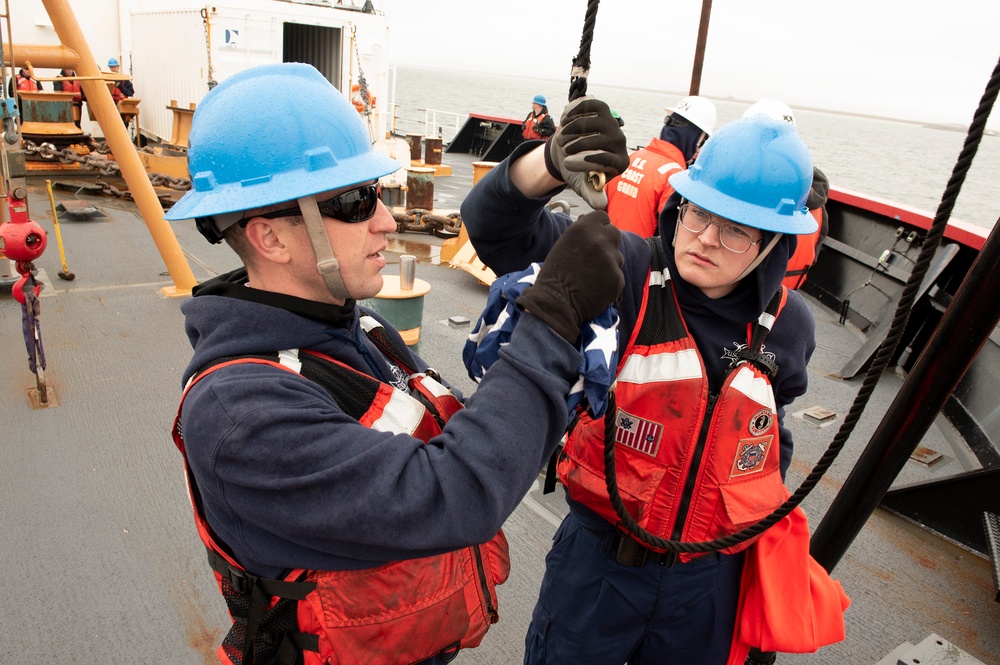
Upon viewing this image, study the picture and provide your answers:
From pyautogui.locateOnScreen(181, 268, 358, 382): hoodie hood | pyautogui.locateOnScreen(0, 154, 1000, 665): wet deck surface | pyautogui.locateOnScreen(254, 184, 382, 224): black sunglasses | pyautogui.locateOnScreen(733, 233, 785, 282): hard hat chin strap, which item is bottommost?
pyautogui.locateOnScreen(0, 154, 1000, 665): wet deck surface

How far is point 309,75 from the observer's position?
146 centimetres

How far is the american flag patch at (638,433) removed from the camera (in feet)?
6.09

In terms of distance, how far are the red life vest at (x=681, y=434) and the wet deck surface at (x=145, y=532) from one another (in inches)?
49.5

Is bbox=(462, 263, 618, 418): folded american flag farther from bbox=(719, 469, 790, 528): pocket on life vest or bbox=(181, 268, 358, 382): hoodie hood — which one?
bbox=(719, 469, 790, 528): pocket on life vest

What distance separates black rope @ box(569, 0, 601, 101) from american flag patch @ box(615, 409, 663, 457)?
87 cm

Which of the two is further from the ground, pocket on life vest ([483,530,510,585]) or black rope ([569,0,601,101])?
black rope ([569,0,601,101])

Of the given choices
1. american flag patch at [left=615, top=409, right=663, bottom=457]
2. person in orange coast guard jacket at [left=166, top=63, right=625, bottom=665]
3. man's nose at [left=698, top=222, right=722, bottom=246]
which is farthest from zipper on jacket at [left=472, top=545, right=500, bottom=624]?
man's nose at [left=698, top=222, right=722, bottom=246]

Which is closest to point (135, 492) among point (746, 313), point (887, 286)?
point (746, 313)

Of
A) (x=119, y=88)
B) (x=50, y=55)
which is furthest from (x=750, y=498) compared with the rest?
(x=119, y=88)

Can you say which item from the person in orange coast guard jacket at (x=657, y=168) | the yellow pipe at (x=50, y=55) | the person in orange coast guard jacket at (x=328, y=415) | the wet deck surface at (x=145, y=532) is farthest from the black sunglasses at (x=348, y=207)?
the yellow pipe at (x=50, y=55)

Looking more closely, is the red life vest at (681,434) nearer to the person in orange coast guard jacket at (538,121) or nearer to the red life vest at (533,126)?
the person in orange coast guard jacket at (538,121)

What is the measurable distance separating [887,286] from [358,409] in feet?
22.6

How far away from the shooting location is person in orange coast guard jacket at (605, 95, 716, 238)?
454cm

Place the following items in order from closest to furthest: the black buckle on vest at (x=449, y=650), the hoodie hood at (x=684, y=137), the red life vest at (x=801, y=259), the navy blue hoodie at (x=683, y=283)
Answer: the black buckle on vest at (x=449, y=650)
the navy blue hoodie at (x=683, y=283)
the red life vest at (x=801, y=259)
the hoodie hood at (x=684, y=137)
